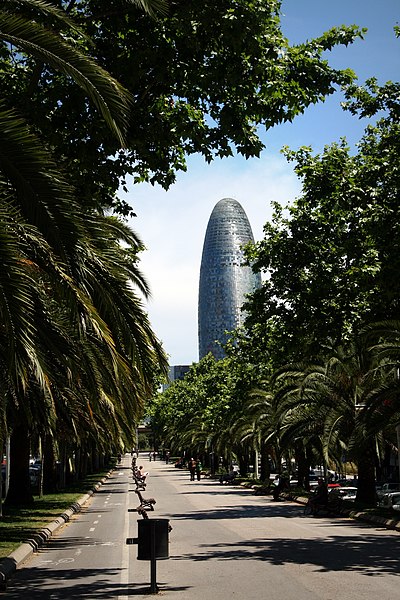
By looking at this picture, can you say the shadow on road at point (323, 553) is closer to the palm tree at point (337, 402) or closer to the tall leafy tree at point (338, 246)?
the tall leafy tree at point (338, 246)

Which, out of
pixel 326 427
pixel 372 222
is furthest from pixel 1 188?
pixel 326 427

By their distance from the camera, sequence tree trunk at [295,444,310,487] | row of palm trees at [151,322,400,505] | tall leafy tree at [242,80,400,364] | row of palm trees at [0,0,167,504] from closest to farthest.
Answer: row of palm trees at [0,0,167,504] < tall leafy tree at [242,80,400,364] < row of palm trees at [151,322,400,505] < tree trunk at [295,444,310,487]

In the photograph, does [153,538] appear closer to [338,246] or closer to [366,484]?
[338,246]

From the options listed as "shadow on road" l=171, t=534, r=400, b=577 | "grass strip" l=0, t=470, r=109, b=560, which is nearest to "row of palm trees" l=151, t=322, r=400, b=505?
"shadow on road" l=171, t=534, r=400, b=577

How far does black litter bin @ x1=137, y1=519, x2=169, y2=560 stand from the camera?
12.5 m

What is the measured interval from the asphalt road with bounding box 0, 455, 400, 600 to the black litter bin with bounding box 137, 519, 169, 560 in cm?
53

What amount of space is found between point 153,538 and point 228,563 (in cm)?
380

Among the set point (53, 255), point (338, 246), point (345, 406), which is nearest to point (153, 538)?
point (53, 255)

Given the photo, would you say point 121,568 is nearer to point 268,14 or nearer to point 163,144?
point 163,144

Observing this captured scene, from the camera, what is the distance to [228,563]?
51.8ft

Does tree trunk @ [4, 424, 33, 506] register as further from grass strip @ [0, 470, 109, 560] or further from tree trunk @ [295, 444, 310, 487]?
tree trunk @ [295, 444, 310, 487]

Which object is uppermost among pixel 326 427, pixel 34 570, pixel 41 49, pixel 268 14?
pixel 268 14

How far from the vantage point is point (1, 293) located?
8.54 metres

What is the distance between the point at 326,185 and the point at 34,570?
1159 centimetres
